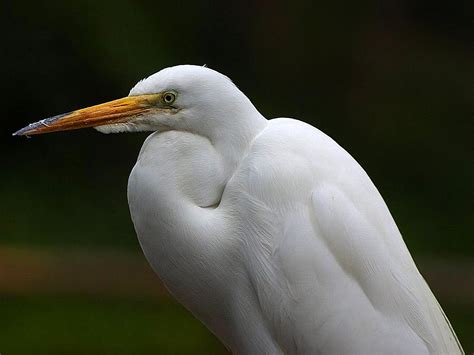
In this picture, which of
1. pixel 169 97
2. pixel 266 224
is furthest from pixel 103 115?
pixel 266 224

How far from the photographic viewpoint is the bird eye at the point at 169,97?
60.7 inches

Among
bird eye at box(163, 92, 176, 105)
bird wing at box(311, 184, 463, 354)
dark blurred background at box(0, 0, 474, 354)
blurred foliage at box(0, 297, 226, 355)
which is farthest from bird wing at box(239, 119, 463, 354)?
dark blurred background at box(0, 0, 474, 354)

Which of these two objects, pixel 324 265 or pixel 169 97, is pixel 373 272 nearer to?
pixel 324 265

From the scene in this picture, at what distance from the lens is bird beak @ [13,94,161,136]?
5.08 ft

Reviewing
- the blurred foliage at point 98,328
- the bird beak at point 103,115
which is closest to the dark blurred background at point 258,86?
the blurred foliage at point 98,328

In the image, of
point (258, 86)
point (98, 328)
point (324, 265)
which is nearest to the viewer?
point (324, 265)

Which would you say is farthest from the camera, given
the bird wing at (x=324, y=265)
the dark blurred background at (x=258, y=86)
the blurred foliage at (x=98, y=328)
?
the dark blurred background at (x=258, y=86)

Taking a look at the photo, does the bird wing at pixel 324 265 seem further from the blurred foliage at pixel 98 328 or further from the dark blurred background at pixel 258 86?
the dark blurred background at pixel 258 86

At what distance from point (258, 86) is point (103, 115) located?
3894mm

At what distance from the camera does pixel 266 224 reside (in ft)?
5.05

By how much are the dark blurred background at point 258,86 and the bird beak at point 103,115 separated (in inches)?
110

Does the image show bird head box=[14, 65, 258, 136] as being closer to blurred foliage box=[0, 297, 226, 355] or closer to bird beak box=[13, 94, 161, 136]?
bird beak box=[13, 94, 161, 136]

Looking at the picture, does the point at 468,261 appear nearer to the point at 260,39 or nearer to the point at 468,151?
the point at 468,151

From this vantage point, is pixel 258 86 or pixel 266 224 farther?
pixel 258 86
